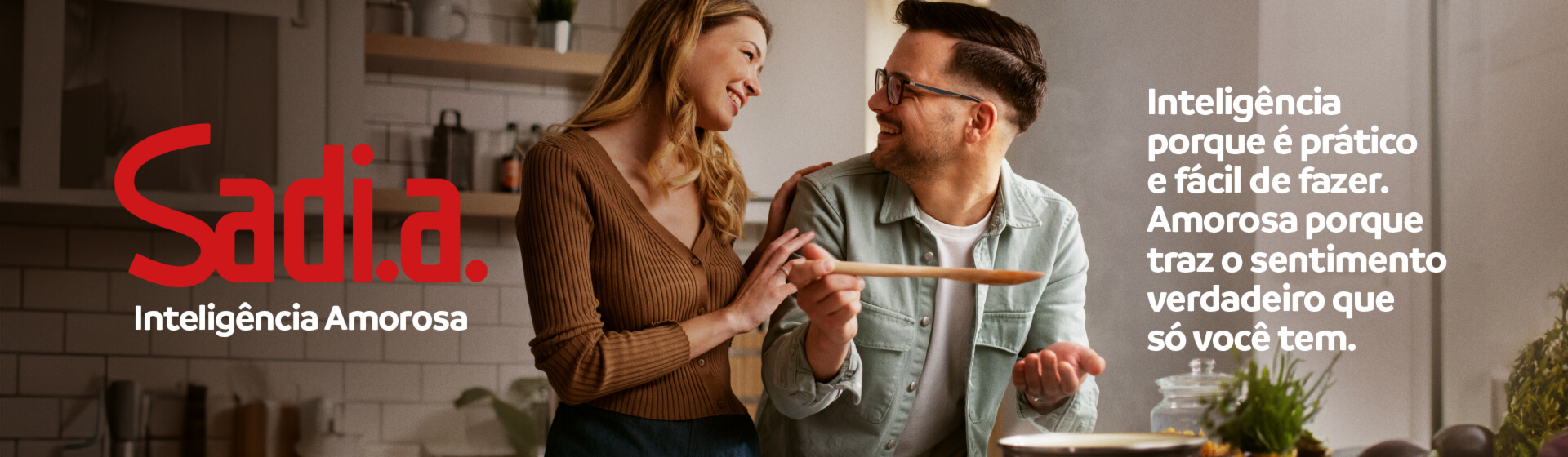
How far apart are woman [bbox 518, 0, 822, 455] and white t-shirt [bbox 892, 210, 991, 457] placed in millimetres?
212

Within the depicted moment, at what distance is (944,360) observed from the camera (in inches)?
54.3

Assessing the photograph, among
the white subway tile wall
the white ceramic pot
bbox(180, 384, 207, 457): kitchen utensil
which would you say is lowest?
bbox(180, 384, 207, 457): kitchen utensil

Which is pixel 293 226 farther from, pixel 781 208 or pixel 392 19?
pixel 781 208

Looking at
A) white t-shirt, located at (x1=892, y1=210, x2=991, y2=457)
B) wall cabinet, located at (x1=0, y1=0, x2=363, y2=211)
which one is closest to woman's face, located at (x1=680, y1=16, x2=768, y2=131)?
white t-shirt, located at (x1=892, y1=210, x2=991, y2=457)

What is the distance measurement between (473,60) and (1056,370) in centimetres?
221

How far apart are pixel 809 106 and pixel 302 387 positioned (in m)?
1.69

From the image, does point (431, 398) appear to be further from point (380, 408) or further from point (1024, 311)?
point (1024, 311)

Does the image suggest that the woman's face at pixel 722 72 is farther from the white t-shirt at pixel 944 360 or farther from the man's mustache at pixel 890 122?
the white t-shirt at pixel 944 360

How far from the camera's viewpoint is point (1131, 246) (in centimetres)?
210

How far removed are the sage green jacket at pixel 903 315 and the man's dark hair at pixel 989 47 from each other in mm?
112

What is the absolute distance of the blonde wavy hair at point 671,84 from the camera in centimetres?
130

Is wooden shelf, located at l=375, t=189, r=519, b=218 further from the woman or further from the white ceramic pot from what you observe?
the woman

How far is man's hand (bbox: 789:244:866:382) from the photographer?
3.40 ft

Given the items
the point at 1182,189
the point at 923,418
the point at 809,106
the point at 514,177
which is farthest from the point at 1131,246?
the point at 514,177
